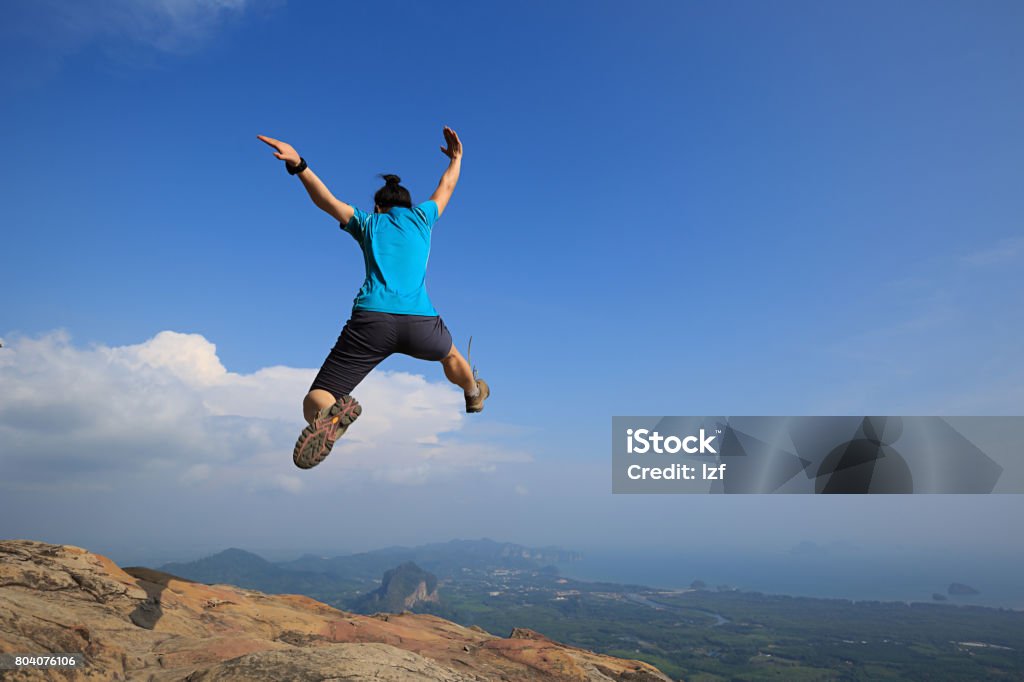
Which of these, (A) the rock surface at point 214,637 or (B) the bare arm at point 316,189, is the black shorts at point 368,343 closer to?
(B) the bare arm at point 316,189

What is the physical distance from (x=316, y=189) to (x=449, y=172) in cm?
160

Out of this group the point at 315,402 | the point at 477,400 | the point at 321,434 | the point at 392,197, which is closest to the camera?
the point at 321,434

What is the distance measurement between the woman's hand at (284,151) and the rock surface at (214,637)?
178 inches

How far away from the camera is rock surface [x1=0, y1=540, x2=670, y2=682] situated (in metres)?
5.73

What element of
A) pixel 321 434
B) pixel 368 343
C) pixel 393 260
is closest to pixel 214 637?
pixel 321 434

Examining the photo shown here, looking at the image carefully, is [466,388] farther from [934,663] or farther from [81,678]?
[934,663]

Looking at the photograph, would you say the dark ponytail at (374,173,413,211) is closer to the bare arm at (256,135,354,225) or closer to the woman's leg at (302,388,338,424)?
the bare arm at (256,135,354,225)

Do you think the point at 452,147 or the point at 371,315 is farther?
the point at 452,147

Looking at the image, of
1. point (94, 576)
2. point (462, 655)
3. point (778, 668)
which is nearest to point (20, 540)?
point (94, 576)

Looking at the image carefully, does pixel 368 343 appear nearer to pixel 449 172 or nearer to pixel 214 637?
pixel 449 172

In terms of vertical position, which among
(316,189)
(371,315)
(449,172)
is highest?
(449,172)

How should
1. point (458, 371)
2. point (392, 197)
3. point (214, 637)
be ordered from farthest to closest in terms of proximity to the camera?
1. point (214, 637)
2. point (458, 371)
3. point (392, 197)

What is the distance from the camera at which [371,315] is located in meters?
5.49

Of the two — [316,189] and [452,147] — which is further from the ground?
[452,147]
